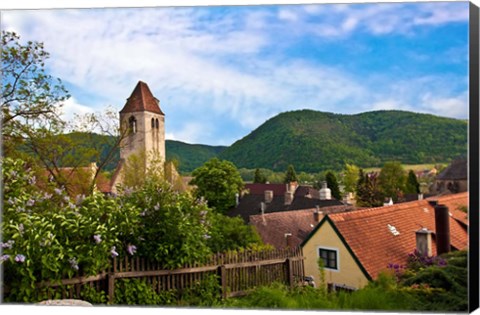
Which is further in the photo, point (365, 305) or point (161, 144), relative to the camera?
point (161, 144)

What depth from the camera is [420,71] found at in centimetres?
540

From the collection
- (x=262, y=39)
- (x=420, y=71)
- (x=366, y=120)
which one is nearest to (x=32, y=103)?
(x=262, y=39)

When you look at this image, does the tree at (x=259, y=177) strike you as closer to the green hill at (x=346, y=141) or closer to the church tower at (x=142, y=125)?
the green hill at (x=346, y=141)

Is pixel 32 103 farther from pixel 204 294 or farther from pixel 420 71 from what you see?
pixel 420 71

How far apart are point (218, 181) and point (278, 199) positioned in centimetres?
67

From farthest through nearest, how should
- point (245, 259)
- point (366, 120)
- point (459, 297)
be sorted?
point (245, 259), point (366, 120), point (459, 297)

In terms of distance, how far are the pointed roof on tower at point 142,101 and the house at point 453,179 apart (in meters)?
2.89

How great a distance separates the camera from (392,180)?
5.76 meters

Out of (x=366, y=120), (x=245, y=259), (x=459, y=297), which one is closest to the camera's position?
(x=459, y=297)

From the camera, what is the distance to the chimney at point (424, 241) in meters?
5.49

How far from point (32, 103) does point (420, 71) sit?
4076 mm

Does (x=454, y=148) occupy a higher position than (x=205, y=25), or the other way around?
(x=205, y=25)

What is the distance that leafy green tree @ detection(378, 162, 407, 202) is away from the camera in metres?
5.74

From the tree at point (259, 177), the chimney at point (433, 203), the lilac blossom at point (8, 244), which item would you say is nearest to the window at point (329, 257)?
the tree at point (259, 177)
